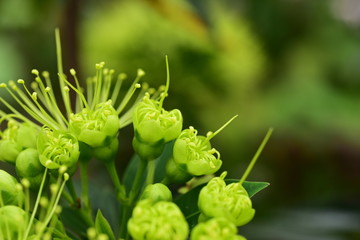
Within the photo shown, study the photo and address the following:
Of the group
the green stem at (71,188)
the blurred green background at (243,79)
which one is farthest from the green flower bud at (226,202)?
the blurred green background at (243,79)

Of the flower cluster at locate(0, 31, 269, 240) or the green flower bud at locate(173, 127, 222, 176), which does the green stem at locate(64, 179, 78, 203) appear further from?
the green flower bud at locate(173, 127, 222, 176)

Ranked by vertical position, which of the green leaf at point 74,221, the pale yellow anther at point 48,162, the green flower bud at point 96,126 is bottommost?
the green leaf at point 74,221

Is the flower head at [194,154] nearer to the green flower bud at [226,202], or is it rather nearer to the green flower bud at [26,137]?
the green flower bud at [226,202]

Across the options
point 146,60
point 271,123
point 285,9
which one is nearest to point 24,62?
point 146,60

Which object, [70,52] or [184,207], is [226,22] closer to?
[70,52]

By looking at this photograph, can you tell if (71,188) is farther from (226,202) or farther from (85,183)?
(226,202)

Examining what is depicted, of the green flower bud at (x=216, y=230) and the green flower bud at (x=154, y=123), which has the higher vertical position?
the green flower bud at (x=154, y=123)
